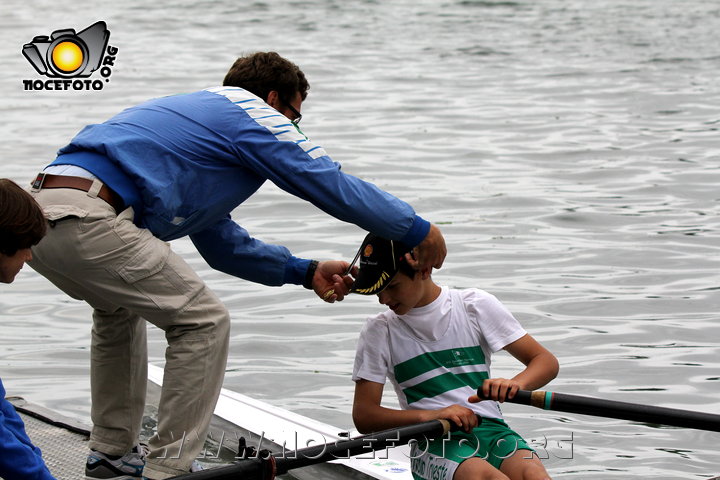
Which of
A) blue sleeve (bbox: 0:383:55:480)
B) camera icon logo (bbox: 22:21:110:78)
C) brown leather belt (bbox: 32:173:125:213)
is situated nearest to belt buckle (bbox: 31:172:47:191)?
brown leather belt (bbox: 32:173:125:213)

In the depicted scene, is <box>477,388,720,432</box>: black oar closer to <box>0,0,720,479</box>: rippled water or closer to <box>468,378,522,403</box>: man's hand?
<box>468,378,522,403</box>: man's hand

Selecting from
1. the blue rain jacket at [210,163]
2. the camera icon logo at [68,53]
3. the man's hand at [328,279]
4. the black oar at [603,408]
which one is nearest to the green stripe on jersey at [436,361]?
the black oar at [603,408]

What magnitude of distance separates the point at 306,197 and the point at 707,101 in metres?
13.8

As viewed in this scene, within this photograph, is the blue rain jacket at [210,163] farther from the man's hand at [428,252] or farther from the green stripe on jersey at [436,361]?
the green stripe on jersey at [436,361]

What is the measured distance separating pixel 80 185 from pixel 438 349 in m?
1.44

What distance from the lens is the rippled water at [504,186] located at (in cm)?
724

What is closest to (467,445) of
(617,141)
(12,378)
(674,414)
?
(674,414)

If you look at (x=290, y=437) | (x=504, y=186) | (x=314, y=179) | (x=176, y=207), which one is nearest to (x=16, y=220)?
(x=176, y=207)

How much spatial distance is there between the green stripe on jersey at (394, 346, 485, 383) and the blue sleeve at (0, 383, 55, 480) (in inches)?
58.7

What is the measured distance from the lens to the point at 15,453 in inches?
126

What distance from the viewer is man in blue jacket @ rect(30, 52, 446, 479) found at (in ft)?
13.5

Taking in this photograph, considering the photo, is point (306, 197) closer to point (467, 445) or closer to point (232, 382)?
point (467, 445)

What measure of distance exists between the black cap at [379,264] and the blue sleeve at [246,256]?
58 centimetres

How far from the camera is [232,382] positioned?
7383mm
